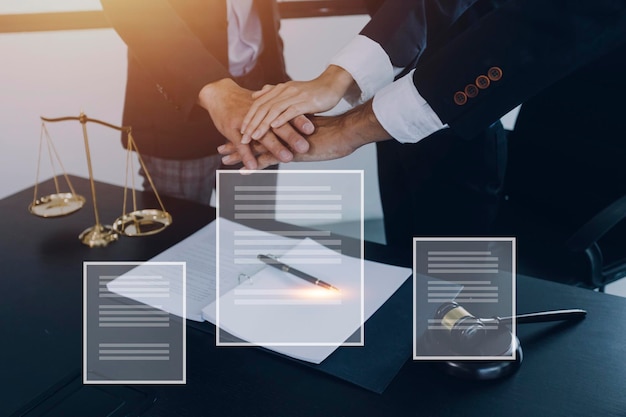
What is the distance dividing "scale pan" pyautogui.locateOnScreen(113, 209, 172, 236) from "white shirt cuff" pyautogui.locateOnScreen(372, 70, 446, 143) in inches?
19.2

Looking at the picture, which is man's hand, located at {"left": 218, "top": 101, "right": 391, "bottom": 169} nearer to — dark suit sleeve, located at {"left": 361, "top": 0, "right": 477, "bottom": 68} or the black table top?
dark suit sleeve, located at {"left": 361, "top": 0, "right": 477, "bottom": 68}

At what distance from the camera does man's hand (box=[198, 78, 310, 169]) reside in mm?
1193

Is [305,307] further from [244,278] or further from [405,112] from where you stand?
[405,112]

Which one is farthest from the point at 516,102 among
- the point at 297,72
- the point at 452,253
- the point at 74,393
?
the point at 297,72

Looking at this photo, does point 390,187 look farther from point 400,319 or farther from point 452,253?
point 400,319

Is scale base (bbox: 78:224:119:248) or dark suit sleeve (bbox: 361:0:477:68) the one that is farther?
dark suit sleeve (bbox: 361:0:477:68)

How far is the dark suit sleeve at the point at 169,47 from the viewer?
1.36 metres

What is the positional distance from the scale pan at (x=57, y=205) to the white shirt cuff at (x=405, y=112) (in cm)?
67

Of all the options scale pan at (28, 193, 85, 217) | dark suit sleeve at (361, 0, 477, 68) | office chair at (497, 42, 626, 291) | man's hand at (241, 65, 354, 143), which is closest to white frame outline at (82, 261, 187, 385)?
scale pan at (28, 193, 85, 217)

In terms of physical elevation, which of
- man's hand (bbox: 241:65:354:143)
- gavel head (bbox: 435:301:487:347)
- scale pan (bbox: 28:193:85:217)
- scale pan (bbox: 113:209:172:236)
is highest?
man's hand (bbox: 241:65:354:143)

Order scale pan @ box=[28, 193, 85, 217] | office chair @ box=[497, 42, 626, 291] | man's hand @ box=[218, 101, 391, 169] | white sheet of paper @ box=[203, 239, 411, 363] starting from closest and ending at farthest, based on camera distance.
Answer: white sheet of paper @ box=[203, 239, 411, 363] → man's hand @ box=[218, 101, 391, 169] → scale pan @ box=[28, 193, 85, 217] → office chair @ box=[497, 42, 626, 291]

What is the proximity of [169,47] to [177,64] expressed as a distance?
0.04m

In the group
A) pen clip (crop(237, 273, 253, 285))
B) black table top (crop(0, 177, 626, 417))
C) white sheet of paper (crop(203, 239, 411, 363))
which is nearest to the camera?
black table top (crop(0, 177, 626, 417))

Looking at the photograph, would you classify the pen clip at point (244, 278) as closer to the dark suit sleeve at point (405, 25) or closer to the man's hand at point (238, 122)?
the man's hand at point (238, 122)
